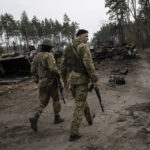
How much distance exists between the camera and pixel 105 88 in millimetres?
8484

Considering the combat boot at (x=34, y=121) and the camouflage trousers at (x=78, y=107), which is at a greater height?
the camouflage trousers at (x=78, y=107)

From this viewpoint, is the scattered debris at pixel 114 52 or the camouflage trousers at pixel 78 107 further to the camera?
the scattered debris at pixel 114 52

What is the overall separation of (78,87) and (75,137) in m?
0.92

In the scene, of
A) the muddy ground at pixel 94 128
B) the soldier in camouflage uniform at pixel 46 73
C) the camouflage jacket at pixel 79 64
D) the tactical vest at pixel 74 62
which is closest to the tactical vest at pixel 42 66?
the soldier in camouflage uniform at pixel 46 73

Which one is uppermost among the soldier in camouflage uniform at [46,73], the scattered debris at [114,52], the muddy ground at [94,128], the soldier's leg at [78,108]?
the scattered debris at [114,52]

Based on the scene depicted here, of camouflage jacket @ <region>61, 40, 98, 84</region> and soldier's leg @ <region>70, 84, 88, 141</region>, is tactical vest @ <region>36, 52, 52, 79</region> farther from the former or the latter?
soldier's leg @ <region>70, 84, 88, 141</region>

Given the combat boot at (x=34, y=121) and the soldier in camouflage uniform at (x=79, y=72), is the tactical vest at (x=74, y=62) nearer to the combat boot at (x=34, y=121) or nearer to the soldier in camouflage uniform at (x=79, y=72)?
the soldier in camouflage uniform at (x=79, y=72)

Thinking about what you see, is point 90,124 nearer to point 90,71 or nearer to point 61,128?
point 61,128

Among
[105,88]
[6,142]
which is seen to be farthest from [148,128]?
[105,88]

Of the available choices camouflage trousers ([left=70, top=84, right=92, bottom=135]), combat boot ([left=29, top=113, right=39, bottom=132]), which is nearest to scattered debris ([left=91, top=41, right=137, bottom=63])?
combat boot ([left=29, top=113, right=39, bottom=132])

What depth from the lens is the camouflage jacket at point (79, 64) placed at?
362 cm

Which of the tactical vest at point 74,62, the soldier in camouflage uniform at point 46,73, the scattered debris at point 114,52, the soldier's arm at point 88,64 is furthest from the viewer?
the scattered debris at point 114,52

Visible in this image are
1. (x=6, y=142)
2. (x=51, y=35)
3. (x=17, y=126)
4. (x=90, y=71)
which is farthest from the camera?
(x=51, y=35)

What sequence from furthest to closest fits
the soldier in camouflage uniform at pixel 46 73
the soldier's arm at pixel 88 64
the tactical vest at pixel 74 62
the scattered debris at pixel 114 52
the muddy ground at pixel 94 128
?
the scattered debris at pixel 114 52 < the soldier in camouflage uniform at pixel 46 73 < the tactical vest at pixel 74 62 < the soldier's arm at pixel 88 64 < the muddy ground at pixel 94 128
